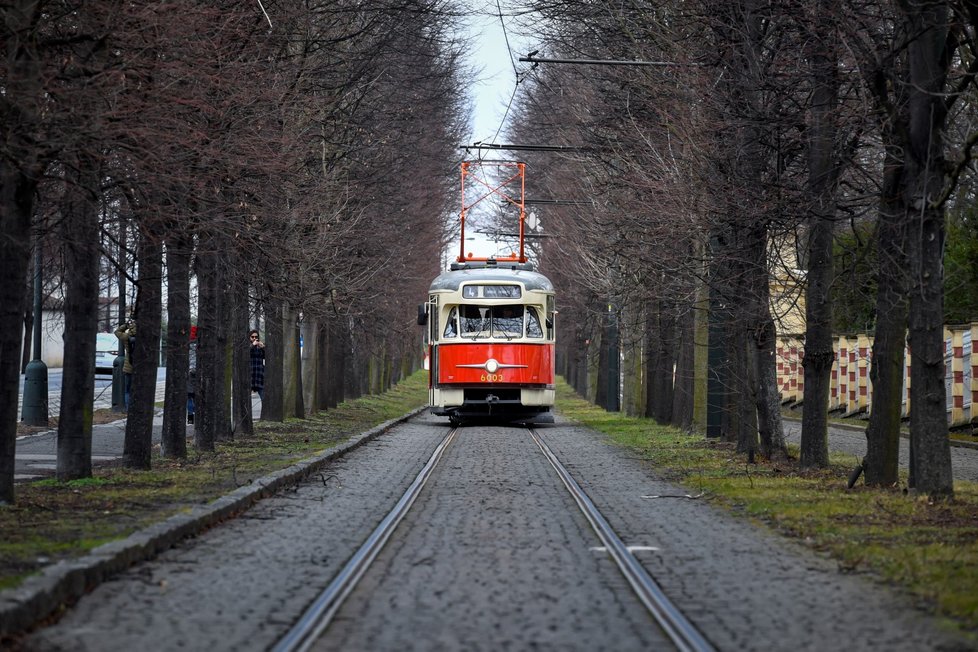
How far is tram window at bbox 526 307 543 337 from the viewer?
→ 3188cm

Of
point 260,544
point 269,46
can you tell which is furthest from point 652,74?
point 260,544

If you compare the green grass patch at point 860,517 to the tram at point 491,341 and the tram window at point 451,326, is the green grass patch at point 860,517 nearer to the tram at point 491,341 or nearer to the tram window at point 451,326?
the tram at point 491,341

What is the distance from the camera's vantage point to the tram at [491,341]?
3164cm

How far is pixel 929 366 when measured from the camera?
1361 centimetres

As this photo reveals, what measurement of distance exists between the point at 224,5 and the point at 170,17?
502cm

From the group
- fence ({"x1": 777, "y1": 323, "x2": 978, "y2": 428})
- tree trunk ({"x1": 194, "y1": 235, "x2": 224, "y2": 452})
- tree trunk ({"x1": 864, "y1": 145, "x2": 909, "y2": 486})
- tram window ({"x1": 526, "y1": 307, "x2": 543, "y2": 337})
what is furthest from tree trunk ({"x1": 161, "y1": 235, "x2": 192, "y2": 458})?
tram window ({"x1": 526, "y1": 307, "x2": 543, "y2": 337})

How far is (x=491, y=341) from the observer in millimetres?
31641

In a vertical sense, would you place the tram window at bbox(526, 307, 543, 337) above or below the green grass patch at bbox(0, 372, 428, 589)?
above

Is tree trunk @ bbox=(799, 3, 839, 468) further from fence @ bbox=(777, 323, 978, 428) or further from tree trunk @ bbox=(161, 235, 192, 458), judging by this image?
tree trunk @ bbox=(161, 235, 192, 458)

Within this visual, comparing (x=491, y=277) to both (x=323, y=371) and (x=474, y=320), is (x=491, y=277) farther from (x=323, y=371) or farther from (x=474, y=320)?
(x=323, y=371)

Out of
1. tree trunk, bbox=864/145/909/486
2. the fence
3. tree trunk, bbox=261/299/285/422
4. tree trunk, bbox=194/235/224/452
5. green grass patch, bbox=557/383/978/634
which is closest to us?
green grass patch, bbox=557/383/978/634

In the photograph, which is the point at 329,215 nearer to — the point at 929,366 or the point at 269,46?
the point at 269,46

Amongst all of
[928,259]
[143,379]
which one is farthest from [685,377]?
[928,259]

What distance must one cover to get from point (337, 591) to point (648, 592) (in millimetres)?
1841
